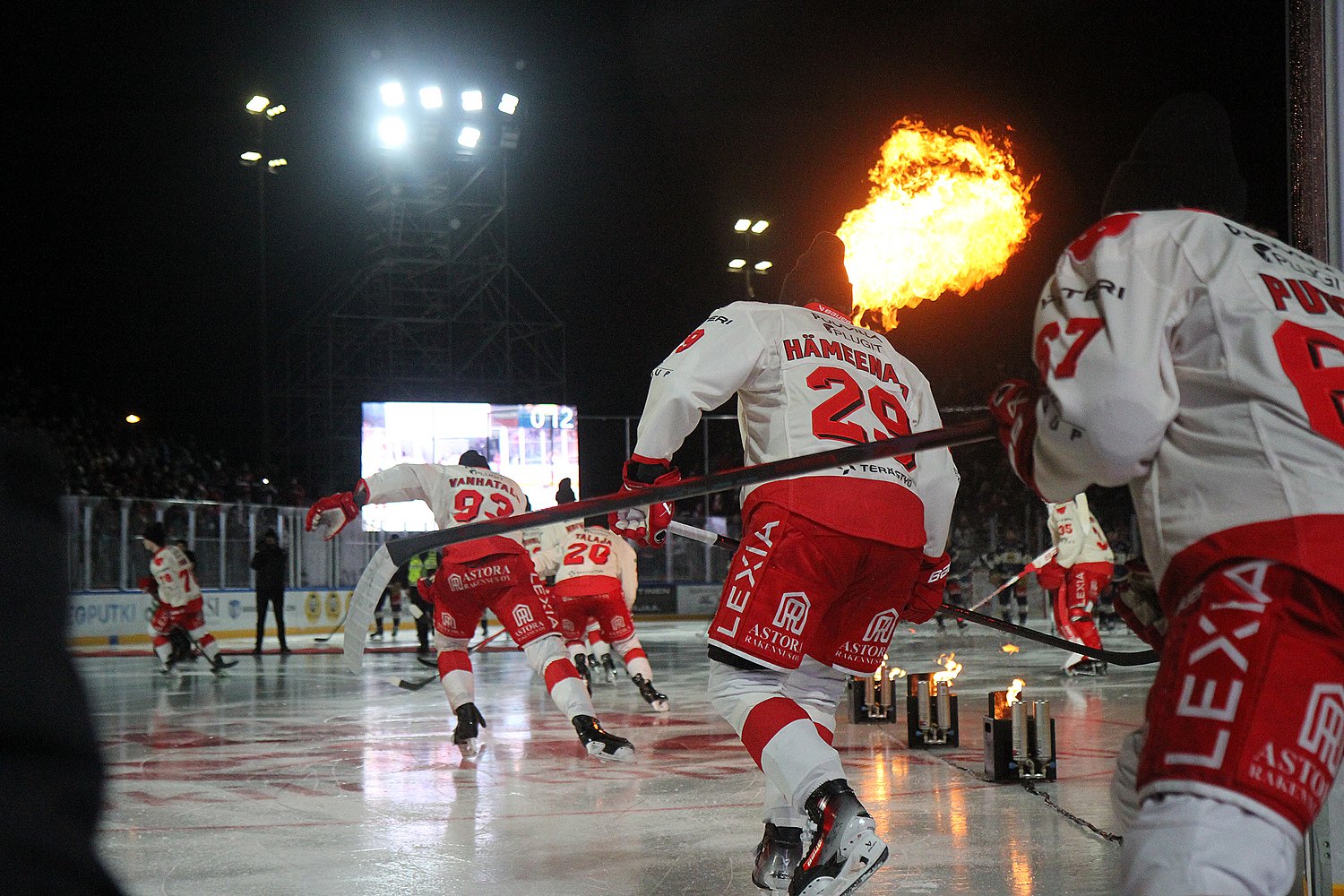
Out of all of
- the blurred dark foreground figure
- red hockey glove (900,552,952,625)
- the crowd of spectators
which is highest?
the crowd of spectators

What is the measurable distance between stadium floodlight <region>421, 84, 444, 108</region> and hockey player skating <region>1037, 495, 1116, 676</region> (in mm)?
16437

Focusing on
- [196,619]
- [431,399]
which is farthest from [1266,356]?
[431,399]

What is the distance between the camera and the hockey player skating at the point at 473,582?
6.68 meters

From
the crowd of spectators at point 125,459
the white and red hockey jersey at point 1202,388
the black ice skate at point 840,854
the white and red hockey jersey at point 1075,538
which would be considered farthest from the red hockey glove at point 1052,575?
the crowd of spectators at point 125,459

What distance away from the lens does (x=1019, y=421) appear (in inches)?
83.0

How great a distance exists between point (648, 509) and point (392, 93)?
21240 mm

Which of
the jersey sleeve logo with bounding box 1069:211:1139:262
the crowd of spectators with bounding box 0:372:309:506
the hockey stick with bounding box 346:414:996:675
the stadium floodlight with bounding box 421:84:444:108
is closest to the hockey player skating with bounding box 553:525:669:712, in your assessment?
the hockey stick with bounding box 346:414:996:675

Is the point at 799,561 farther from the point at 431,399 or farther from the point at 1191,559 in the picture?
the point at 431,399

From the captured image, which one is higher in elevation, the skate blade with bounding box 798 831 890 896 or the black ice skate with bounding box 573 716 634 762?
the skate blade with bounding box 798 831 890 896

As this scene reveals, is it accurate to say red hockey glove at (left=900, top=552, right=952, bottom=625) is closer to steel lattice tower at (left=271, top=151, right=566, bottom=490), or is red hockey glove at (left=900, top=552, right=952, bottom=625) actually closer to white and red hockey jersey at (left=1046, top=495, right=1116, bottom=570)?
white and red hockey jersey at (left=1046, top=495, right=1116, bottom=570)

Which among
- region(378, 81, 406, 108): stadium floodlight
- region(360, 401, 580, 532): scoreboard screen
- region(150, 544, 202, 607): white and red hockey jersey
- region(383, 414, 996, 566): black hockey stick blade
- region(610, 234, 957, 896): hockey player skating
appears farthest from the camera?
region(360, 401, 580, 532): scoreboard screen

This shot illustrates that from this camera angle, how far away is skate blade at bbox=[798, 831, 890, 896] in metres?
2.99

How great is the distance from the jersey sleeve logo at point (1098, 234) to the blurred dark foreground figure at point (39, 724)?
159 centimetres

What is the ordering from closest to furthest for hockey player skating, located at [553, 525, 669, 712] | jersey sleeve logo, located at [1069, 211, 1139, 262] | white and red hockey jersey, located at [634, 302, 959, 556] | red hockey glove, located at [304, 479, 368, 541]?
jersey sleeve logo, located at [1069, 211, 1139, 262]
white and red hockey jersey, located at [634, 302, 959, 556]
red hockey glove, located at [304, 479, 368, 541]
hockey player skating, located at [553, 525, 669, 712]
